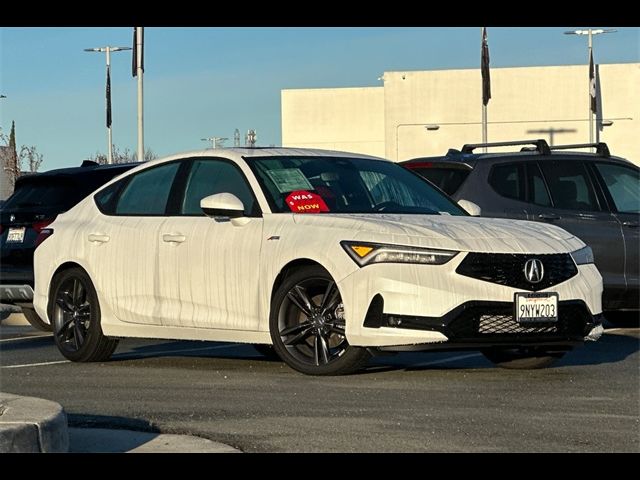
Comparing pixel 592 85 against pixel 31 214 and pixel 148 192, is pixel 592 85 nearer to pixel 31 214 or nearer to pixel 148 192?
pixel 31 214

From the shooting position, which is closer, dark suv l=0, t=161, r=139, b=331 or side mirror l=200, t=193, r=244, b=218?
side mirror l=200, t=193, r=244, b=218

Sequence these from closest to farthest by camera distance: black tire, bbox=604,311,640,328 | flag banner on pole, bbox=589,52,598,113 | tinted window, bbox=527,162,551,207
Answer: tinted window, bbox=527,162,551,207 → black tire, bbox=604,311,640,328 → flag banner on pole, bbox=589,52,598,113

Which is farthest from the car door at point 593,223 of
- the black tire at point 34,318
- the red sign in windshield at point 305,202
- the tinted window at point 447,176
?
the black tire at point 34,318

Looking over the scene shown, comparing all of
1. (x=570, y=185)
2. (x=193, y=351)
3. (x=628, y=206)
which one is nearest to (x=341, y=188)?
(x=193, y=351)

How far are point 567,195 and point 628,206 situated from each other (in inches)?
25.7

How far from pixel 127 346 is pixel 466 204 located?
141 inches

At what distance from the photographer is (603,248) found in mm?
13859

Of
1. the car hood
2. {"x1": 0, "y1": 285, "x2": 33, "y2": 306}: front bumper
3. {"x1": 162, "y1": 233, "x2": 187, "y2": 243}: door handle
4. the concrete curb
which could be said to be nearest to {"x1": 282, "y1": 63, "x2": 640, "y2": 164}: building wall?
{"x1": 0, "y1": 285, "x2": 33, "y2": 306}: front bumper

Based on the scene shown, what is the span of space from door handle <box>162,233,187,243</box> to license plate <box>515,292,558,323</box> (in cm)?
256

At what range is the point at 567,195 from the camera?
14.1 metres

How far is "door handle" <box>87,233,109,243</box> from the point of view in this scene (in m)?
11.6

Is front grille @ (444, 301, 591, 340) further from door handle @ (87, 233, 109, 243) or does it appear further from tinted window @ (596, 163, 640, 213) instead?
tinted window @ (596, 163, 640, 213)

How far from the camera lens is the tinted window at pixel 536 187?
45.9ft
